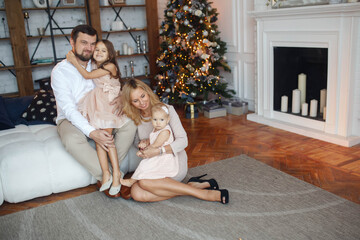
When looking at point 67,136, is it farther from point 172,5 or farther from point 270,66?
point 172,5

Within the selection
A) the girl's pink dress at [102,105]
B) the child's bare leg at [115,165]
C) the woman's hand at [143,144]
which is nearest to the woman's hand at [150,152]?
the woman's hand at [143,144]

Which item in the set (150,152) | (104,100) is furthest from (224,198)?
(104,100)

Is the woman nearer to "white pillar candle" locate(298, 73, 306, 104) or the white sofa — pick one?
the white sofa

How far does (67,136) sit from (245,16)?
3486 millimetres

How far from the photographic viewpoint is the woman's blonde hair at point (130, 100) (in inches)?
103

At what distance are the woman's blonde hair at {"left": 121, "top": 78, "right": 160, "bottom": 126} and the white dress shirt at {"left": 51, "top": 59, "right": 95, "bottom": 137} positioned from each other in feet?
1.07

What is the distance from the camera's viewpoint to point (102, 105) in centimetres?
280

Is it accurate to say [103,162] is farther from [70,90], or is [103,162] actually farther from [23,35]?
[23,35]

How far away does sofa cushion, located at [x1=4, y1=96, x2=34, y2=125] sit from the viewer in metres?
3.50

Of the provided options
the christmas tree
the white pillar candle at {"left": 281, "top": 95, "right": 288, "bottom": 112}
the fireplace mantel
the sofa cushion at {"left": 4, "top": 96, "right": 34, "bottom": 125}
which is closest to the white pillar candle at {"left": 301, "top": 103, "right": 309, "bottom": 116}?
the white pillar candle at {"left": 281, "top": 95, "right": 288, "bottom": 112}

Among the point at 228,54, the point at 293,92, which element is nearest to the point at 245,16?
the point at 228,54

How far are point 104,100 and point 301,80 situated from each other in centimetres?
266

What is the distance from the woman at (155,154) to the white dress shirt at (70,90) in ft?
1.29

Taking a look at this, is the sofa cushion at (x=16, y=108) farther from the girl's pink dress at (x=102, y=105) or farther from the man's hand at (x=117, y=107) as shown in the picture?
the man's hand at (x=117, y=107)
